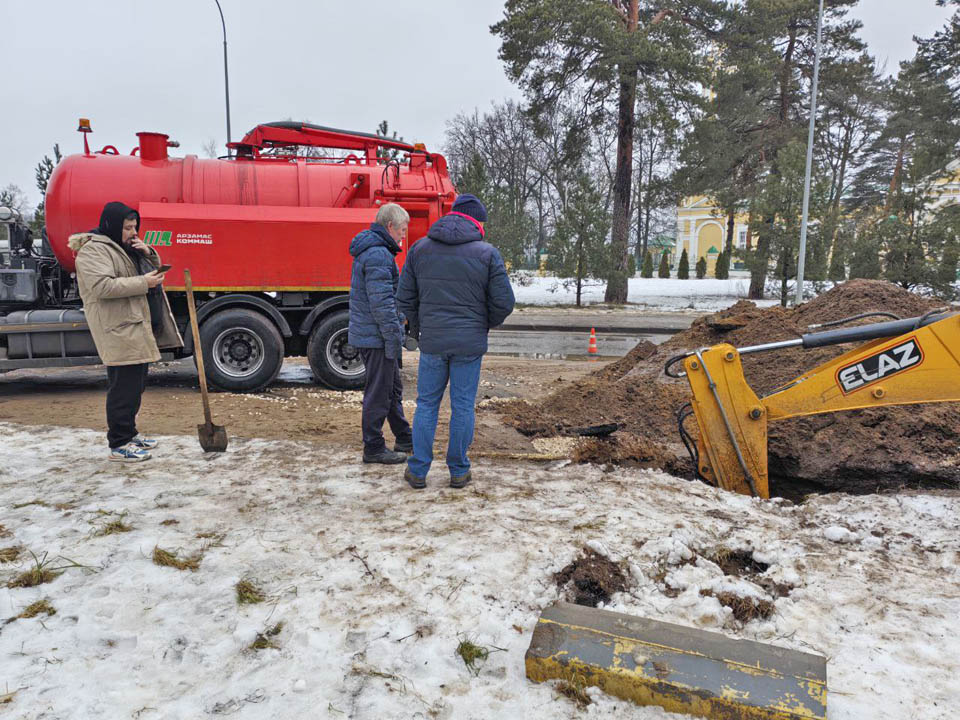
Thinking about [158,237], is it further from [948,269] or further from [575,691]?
[948,269]

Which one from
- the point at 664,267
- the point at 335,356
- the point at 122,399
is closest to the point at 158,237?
the point at 335,356

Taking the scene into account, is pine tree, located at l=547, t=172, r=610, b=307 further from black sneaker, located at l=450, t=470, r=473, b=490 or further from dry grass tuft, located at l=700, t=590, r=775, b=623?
dry grass tuft, located at l=700, t=590, r=775, b=623

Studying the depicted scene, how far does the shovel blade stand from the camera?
16.4ft

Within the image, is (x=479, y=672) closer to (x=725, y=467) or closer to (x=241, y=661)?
(x=241, y=661)

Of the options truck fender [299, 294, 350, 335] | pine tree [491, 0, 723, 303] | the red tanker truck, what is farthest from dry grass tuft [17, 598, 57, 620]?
pine tree [491, 0, 723, 303]

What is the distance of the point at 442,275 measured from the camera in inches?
161

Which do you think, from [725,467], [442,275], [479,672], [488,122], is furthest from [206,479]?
[488,122]

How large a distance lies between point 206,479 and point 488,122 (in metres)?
39.3

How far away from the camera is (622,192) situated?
23516 millimetres

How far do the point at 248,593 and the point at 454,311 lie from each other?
1988 millimetres

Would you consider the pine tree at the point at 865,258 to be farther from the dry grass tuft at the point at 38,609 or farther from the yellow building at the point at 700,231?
the yellow building at the point at 700,231

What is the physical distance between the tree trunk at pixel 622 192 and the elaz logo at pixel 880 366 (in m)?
18.9

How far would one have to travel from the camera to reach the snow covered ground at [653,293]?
25391 mm


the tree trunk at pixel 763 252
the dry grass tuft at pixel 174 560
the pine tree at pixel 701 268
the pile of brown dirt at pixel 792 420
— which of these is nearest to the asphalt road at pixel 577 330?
the tree trunk at pixel 763 252
